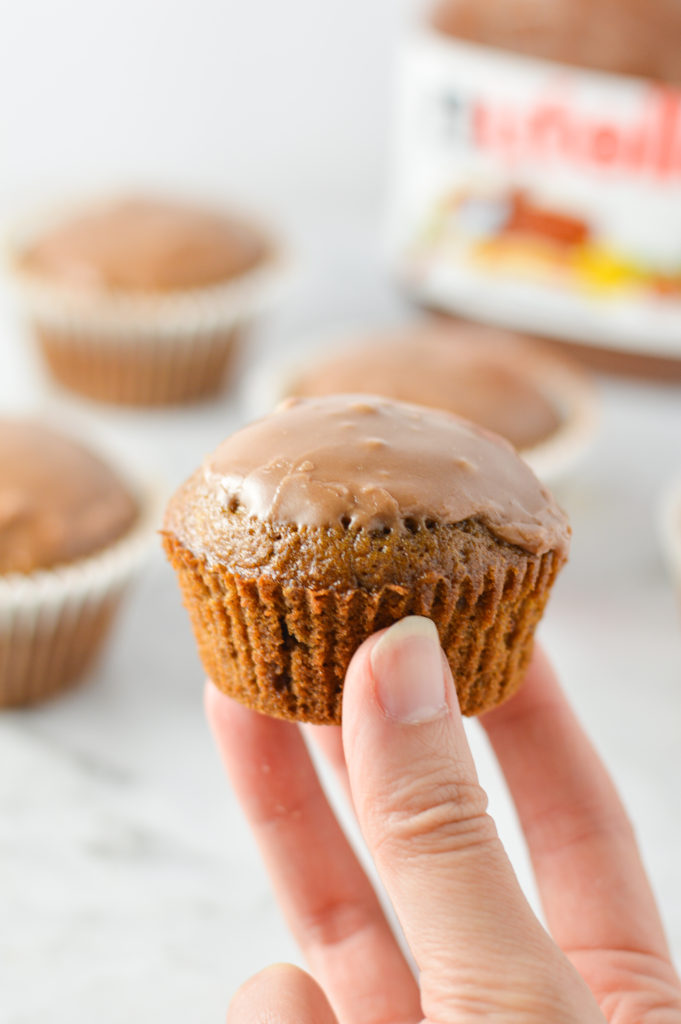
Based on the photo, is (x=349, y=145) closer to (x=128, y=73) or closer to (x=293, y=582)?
(x=128, y=73)

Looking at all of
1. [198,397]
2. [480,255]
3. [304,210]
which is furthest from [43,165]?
[480,255]

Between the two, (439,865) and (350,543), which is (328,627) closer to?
(350,543)

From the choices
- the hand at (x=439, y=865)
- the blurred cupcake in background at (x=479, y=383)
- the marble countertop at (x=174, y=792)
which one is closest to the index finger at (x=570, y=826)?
the hand at (x=439, y=865)

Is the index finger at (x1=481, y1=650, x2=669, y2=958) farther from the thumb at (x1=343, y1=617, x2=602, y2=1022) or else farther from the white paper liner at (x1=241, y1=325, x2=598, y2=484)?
the white paper liner at (x1=241, y1=325, x2=598, y2=484)

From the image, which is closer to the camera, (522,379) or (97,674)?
(97,674)

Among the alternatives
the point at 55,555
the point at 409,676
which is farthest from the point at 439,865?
the point at 55,555

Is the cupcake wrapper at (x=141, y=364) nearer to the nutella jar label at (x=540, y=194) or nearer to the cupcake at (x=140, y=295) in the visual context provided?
the cupcake at (x=140, y=295)
